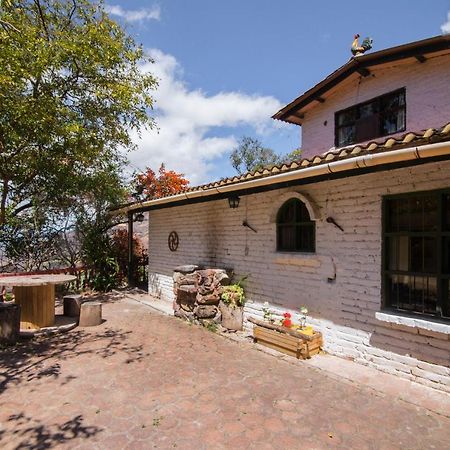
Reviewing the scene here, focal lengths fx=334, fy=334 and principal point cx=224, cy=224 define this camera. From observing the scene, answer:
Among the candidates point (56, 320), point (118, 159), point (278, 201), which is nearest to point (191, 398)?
point (278, 201)

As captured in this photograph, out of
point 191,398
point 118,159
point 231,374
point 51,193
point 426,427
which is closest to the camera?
point 426,427

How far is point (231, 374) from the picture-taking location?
482 cm

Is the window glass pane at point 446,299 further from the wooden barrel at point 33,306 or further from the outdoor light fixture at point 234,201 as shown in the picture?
the wooden barrel at point 33,306

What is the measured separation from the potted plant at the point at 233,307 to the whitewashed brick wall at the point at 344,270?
0.24 meters

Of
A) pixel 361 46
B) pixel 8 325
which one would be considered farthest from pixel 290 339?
pixel 361 46

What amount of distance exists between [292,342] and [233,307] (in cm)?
190

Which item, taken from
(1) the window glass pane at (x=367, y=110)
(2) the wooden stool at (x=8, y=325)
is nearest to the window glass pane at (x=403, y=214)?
(1) the window glass pane at (x=367, y=110)

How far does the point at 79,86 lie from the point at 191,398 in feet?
27.2

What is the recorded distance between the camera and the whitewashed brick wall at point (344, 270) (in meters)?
4.46

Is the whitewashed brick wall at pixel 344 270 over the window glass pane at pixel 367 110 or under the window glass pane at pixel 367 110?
under

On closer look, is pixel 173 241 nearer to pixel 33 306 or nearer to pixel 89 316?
pixel 89 316

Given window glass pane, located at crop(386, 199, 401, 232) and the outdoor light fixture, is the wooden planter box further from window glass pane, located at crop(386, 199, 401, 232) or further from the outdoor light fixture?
the outdoor light fixture

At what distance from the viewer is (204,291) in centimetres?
734

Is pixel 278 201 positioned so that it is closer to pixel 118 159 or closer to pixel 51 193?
pixel 118 159
